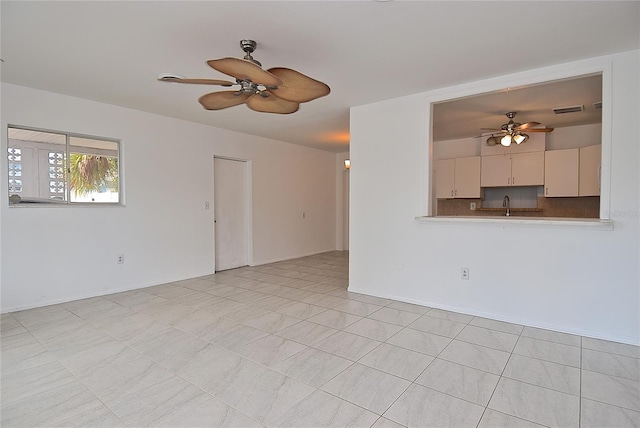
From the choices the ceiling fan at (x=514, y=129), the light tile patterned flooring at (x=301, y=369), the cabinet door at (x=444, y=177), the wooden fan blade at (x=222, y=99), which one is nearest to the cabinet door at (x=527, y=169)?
the ceiling fan at (x=514, y=129)

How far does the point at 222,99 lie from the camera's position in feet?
8.95

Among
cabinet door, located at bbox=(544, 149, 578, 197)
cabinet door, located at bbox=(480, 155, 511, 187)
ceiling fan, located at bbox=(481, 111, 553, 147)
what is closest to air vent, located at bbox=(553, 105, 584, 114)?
ceiling fan, located at bbox=(481, 111, 553, 147)

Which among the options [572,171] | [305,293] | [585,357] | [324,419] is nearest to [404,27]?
[324,419]

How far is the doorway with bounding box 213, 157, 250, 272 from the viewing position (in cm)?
576

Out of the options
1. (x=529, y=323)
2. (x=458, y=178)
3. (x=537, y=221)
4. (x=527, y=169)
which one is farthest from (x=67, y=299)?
(x=527, y=169)

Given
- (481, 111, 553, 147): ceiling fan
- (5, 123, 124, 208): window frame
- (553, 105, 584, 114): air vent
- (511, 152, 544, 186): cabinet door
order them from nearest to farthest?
(5, 123, 124, 208): window frame
(553, 105, 584, 114): air vent
(481, 111, 553, 147): ceiling fan
(511, 152, 544, 186): cabinet door

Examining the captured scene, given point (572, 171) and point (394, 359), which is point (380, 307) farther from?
point (572, 171)

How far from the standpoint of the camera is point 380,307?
3795 millimetres

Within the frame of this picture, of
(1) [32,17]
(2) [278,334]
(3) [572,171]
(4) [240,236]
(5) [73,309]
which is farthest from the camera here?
(4) [240,236]

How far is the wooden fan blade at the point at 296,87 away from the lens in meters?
2.24

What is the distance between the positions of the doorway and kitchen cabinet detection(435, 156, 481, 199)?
3715mm

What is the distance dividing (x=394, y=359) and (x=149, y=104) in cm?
414

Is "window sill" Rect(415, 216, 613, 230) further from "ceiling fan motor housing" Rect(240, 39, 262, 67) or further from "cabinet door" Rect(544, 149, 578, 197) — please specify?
"ceiling fan motor housing" Rect(240, 39, 262, 67)

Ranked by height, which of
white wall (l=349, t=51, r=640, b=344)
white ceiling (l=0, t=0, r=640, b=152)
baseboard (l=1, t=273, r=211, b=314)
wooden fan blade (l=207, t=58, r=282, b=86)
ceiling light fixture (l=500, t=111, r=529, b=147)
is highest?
white ceiling (l=0, t=0, r=640, b=152)
